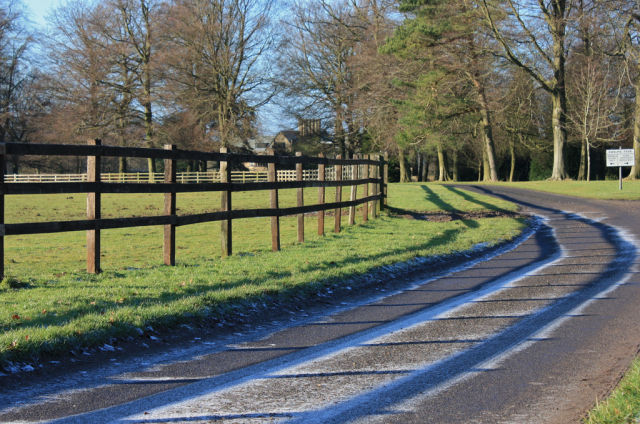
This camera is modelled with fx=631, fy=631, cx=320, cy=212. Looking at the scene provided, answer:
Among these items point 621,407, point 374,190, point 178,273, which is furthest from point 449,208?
point 621,407

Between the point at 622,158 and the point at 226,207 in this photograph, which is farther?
the point at 622,158

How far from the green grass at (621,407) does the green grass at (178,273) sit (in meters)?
→ 4.07

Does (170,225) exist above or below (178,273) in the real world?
above

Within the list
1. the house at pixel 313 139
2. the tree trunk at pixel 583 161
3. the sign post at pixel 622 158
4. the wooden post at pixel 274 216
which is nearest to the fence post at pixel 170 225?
the wooden post at pixel 274 216

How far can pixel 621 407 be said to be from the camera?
157 inches

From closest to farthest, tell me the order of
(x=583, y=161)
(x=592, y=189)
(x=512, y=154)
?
(x=592, y=189)
(x=583, y=161)
(x=512, y=154)

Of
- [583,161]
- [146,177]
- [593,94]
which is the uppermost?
[593,94]

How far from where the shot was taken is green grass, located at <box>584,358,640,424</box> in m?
3.84

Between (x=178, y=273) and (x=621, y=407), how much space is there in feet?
21.5

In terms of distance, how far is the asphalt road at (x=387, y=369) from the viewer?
4246 mm

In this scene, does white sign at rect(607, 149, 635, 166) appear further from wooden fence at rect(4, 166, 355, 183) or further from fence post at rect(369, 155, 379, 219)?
fence post at rect(369, 155, 379, 219)

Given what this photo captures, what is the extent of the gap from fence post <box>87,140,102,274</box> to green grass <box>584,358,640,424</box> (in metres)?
6.94

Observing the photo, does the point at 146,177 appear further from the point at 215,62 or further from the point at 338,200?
the point at 338,200

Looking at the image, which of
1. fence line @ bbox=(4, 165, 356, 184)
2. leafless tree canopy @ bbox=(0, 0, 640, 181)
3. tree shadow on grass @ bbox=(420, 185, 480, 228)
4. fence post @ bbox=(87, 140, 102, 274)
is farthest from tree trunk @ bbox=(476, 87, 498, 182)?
fence post @ bbox=(87, 140, 102, 274)
